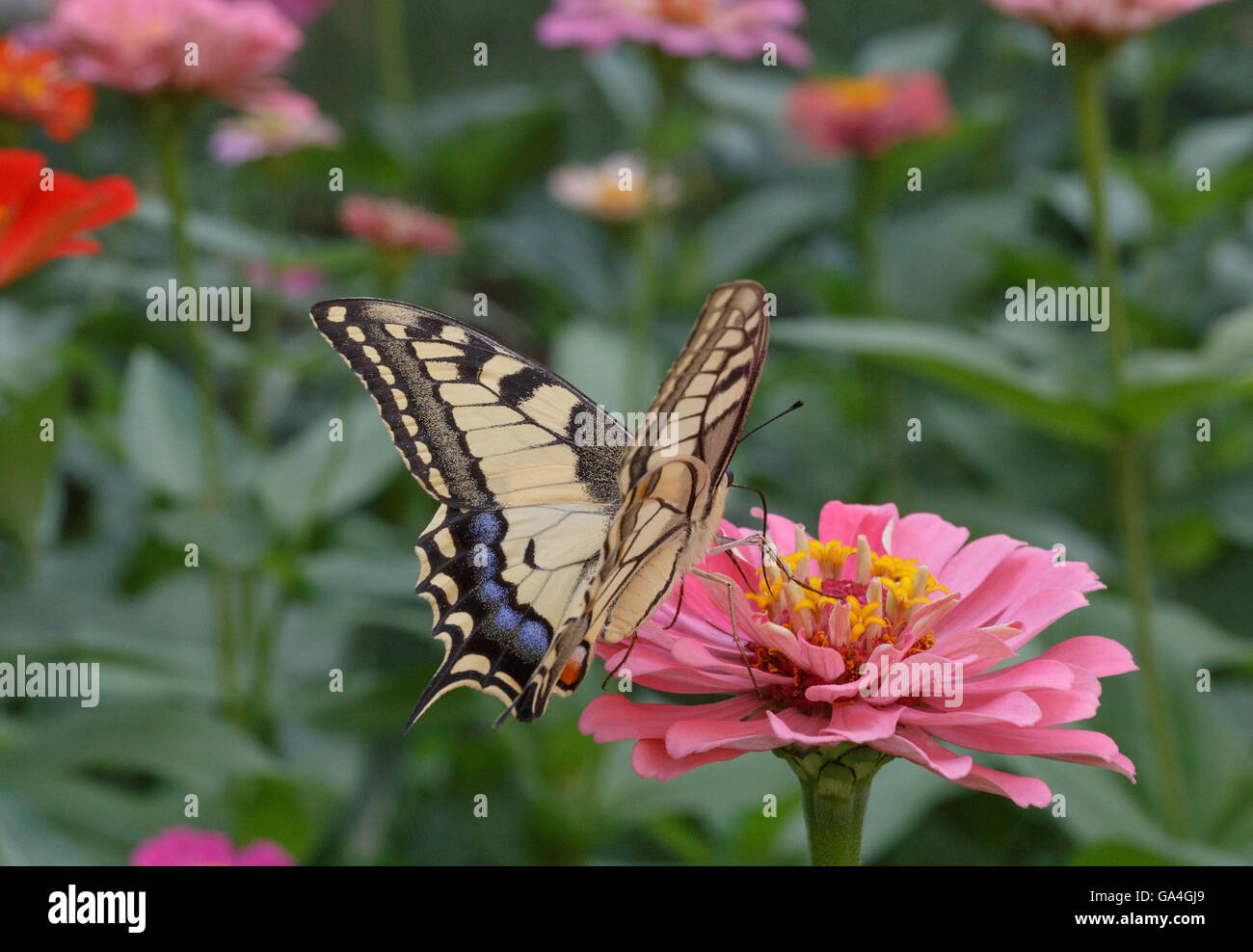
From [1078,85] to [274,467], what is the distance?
63 centimetres

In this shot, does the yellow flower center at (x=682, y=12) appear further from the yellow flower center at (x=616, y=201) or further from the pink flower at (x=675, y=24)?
the yellow flower center at (x=616, y=201)

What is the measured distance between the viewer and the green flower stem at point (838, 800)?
0.30 meters

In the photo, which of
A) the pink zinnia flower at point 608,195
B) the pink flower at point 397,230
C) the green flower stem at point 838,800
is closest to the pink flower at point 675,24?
the pink flower at point 397,230

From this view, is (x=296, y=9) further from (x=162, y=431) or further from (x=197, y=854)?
(x=197, y=854)

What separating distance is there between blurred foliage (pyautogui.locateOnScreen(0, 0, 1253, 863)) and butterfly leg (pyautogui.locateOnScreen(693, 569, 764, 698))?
34 centimetres

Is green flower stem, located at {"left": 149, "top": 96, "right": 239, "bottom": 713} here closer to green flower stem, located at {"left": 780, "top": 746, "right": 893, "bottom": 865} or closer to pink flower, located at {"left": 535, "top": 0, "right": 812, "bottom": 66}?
pink flower, located at {"left": 535, "top": 0, "right": 812, "bottom": 66}

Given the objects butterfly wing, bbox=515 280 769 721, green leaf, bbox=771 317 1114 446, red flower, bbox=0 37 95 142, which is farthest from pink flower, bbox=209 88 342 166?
butterfly wing, bbox=515 280 769 721

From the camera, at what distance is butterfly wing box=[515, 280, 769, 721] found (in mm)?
318

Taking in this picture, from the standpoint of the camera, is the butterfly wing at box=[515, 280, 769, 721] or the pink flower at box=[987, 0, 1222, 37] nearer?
the butterfly wing at box=[515, 280, 769, 721]

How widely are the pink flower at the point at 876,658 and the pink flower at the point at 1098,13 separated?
1.60ft

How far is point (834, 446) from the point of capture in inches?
48.1
